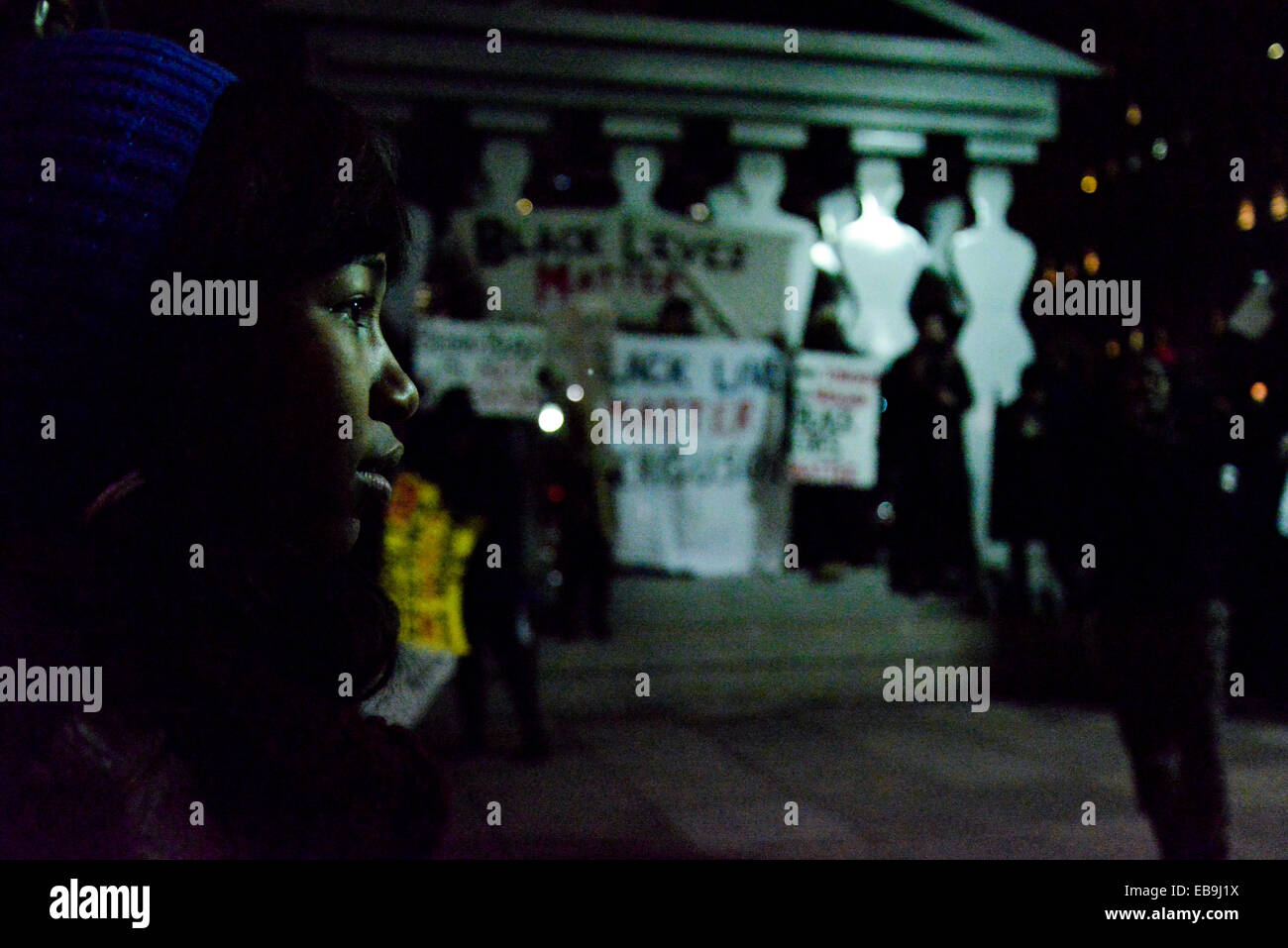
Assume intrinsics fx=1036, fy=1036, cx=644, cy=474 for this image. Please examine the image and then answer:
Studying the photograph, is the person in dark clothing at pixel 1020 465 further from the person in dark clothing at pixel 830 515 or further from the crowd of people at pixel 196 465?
the crowd of people at pixel 196 465

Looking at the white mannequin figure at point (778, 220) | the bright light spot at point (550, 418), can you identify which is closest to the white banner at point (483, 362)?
the bright light spot at point (550, 418)

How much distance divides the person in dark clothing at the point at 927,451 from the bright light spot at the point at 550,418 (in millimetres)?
2280

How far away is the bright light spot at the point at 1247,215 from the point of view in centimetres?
795

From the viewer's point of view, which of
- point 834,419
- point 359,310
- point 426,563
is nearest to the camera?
point 359,310

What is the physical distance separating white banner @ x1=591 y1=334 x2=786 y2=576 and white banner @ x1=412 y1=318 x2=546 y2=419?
2.08ft

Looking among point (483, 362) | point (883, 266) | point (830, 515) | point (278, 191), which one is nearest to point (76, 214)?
point (278, 191)

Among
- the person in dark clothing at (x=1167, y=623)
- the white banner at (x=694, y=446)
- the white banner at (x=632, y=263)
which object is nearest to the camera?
the person in dark clothing at (x=1167, y=623)

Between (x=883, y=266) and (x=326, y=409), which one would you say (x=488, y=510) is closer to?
(x=883, y=266)

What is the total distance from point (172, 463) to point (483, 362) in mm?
5825

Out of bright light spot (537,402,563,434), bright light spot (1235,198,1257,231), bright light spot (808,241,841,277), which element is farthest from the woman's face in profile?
bright light spot (1235,198,1257,231)

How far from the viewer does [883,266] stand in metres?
7.74
